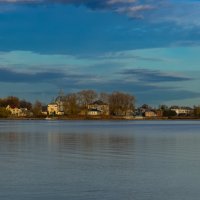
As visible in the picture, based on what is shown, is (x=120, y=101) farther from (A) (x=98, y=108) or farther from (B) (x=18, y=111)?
(B) (x=18, y=111)

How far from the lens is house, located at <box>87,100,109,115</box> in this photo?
482ft

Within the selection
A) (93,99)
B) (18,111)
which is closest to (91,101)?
(93,99)

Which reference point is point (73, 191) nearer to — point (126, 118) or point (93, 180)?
point (93, 180)

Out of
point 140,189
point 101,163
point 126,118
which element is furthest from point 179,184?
point 126,118

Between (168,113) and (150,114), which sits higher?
(168,113)

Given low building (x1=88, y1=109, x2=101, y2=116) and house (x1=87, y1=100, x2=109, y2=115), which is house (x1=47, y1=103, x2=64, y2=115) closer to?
low building (x1=88, y1=109, x2=101, y2=116)

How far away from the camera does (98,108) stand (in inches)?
6250

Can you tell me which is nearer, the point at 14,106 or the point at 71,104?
the point at 71,104

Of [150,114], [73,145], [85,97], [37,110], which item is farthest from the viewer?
[150,114]

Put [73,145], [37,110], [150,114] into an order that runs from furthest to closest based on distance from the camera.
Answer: [150,114] → [37,110] → [73,145]

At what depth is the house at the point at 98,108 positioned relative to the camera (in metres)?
147

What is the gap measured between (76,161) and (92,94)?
11998cm

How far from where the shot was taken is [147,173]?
17.7 m

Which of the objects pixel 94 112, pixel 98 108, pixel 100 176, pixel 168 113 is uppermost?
pixel 98 108
